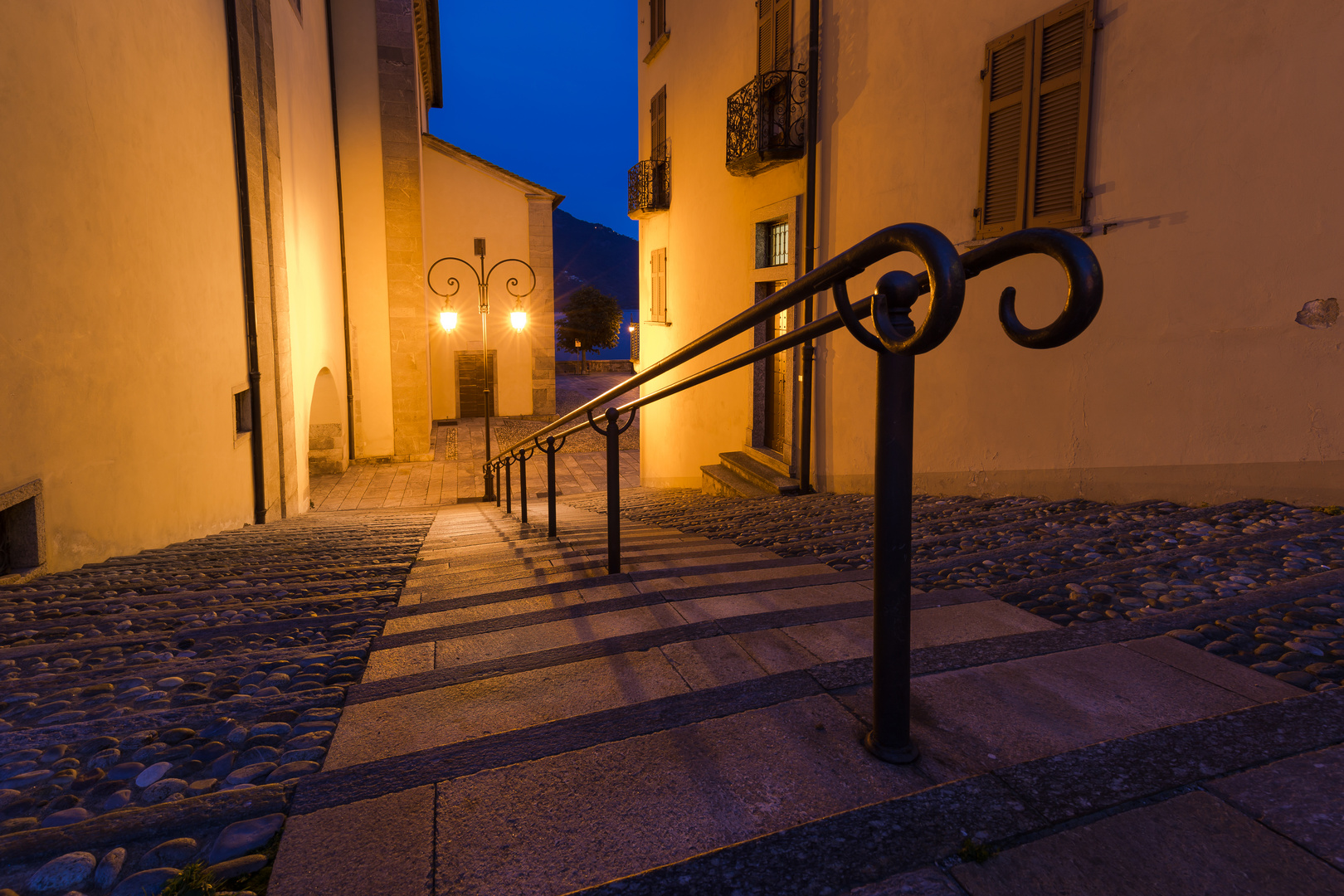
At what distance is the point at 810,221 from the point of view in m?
8.73

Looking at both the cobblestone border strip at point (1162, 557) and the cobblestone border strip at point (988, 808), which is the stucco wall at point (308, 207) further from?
the cobblestone border strip at point (988, 808)

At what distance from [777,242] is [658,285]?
480cm

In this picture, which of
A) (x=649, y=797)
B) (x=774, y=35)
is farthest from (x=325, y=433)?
(x=649, y=797)

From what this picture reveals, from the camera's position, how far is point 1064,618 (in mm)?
2432

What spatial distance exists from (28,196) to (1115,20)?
6581 mm

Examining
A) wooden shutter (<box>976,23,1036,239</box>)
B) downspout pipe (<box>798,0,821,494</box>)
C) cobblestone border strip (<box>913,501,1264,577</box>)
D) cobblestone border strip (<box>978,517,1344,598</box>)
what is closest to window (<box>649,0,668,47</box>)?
downspout pipe (<box>798,0,821,494</box>)

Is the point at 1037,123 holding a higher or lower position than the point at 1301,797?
higher

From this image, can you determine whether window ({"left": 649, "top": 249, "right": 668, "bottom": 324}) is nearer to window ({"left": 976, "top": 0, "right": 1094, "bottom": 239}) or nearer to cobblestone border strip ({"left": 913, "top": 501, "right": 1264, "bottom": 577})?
window ({"left": 976, "top": 0, "right": 1094, "bottom": 239})

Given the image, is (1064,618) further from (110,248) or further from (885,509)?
(110,248)

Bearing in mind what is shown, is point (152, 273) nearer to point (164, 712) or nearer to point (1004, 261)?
point (164, 712)

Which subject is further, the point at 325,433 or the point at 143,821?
the point at 325,433

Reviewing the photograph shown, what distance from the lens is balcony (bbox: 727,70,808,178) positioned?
8.80 metres

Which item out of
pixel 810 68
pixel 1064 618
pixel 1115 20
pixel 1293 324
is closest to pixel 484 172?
pixel 810 68

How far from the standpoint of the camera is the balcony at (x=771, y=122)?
28.9 ft
